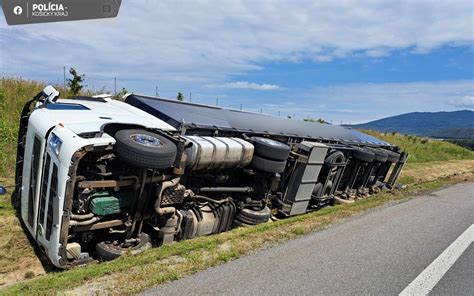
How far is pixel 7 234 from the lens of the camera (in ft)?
20.0

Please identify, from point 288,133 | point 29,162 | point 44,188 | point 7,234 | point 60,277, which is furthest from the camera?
point 288,133

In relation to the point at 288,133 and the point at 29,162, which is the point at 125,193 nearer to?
the point at 29,162

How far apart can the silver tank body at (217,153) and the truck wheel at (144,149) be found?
58 cm

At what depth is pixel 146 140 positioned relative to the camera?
5426 mm

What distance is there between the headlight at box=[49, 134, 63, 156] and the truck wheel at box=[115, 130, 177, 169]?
25.6 inches

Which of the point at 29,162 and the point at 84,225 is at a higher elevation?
the point at 29,162

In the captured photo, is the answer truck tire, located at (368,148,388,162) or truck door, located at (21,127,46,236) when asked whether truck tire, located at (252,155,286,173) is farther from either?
truck tire, located at (368,148,388,162)

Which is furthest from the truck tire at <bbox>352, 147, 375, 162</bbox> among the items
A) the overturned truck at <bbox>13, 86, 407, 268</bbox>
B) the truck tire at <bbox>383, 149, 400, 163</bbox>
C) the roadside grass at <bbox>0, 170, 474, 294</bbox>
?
the roadside grass at <bbox>0, 170, 474, 294</bbox>

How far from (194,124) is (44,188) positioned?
2724mm

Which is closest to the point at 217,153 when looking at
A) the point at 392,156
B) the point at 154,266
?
the point at 154,266

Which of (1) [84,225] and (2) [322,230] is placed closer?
(1) [84,225]

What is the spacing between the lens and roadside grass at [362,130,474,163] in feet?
105

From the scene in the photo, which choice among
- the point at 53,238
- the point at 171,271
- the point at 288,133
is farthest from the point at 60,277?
the point at 288,133

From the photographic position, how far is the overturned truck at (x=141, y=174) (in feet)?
16.0
